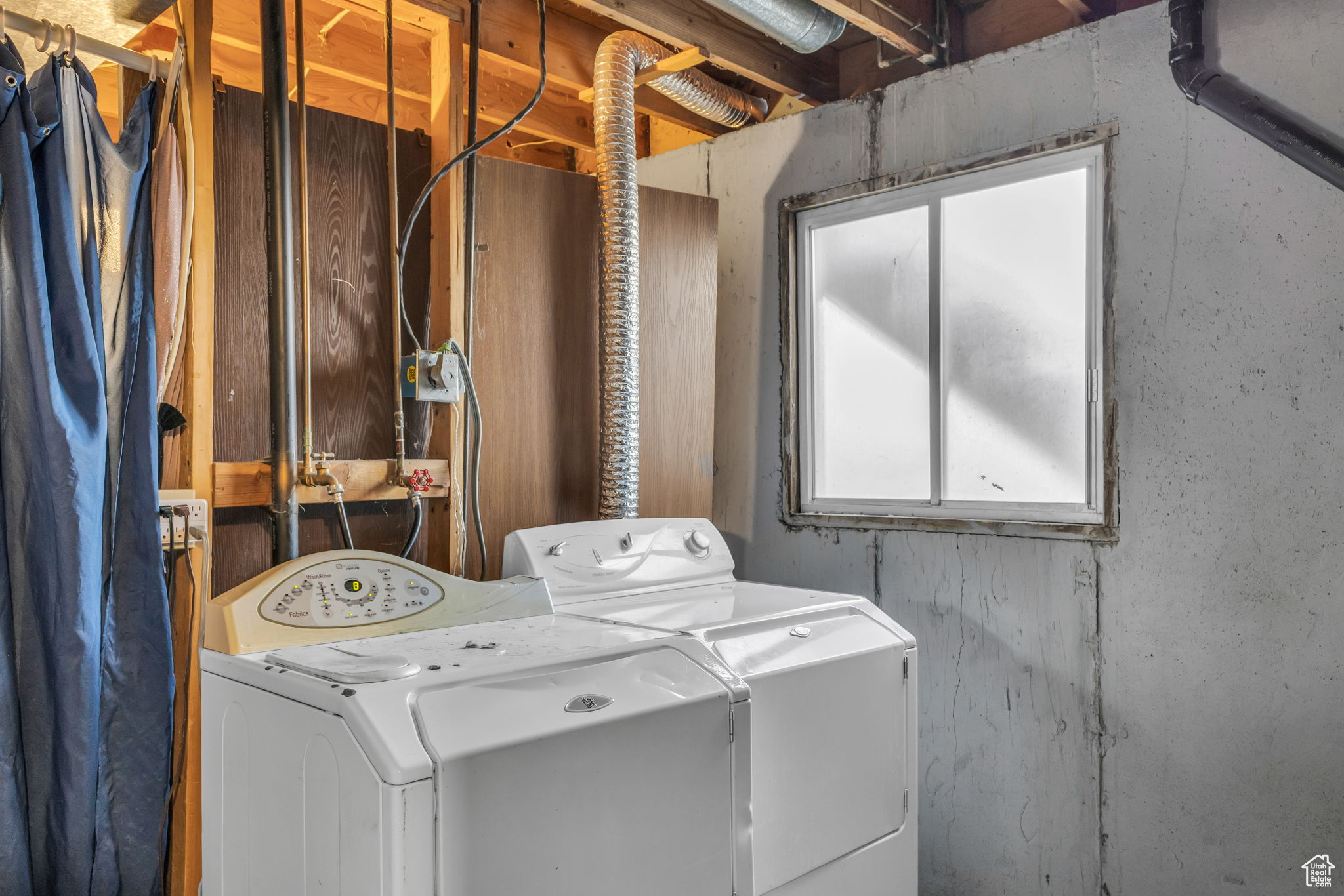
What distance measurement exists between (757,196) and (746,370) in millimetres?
561

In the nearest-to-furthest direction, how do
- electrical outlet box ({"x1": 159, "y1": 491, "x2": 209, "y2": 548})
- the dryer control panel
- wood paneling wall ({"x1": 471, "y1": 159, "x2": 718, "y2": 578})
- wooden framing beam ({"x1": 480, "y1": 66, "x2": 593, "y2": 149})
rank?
electrical outlet box ({"x1": 159, "y1": 491, "x2": 209, "y2": 548}), the dryer control panel, wood paneling wall ({"x1": 471, "y1": 159, "x2": 718, "y2": 578}), wooden framing beam ({"x1": 480, "y1": 66, "x2": 593, "y2": 149})

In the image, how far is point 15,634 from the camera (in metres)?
1.50

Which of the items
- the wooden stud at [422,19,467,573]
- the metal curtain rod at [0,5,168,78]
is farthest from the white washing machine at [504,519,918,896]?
the metal curtain rod at [0,5,168,78]

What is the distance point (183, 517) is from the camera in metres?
1.69

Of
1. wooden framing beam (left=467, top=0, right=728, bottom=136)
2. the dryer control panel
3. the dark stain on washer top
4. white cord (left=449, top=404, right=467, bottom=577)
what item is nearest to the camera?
the dark stain on washer top

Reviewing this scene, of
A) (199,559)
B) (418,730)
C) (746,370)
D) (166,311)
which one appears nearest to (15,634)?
(199,559)

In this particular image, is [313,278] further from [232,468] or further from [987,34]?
[987,34]

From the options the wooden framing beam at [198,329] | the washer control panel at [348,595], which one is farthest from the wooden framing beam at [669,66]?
the washer control panel at [348,595]

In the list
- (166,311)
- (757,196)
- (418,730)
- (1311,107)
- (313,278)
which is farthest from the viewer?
(757,196)

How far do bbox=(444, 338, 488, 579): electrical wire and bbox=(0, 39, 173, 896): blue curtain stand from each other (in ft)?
2.09

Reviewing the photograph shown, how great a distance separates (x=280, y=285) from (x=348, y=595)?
2.14 feet

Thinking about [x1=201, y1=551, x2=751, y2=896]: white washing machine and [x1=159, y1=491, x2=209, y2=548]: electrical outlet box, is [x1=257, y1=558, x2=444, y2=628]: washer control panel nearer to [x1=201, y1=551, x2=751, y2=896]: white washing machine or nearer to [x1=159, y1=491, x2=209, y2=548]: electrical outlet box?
[x1=201, y1=551, x2=751, y2=896]: white washing machine

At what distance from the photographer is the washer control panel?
1.55m

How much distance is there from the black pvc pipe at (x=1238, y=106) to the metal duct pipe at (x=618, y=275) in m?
1.31
